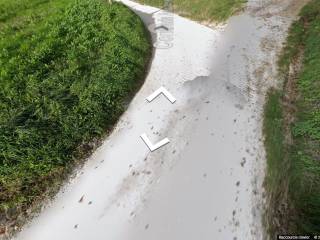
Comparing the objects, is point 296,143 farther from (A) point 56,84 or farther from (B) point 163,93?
(A) point 56,84

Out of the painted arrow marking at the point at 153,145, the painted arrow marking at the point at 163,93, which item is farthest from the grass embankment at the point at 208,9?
the painted arrow marking at the point at 153,145

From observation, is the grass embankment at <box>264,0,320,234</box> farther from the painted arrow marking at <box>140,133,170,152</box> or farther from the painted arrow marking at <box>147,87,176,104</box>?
the painted arrow marking at <box>147,87,176,104</box>

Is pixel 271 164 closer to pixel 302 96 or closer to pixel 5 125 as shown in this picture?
pixel 302 96

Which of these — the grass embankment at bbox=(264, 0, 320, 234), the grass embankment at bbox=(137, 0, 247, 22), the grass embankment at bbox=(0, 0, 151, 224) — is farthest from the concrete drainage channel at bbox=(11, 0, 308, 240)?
the grass embankment at bbox=(137, 0, 247, 22)

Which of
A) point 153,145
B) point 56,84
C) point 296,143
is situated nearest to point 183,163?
point 153,145

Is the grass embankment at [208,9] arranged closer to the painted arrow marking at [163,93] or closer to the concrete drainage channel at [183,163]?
the concrete drainage channel at [183,163]
